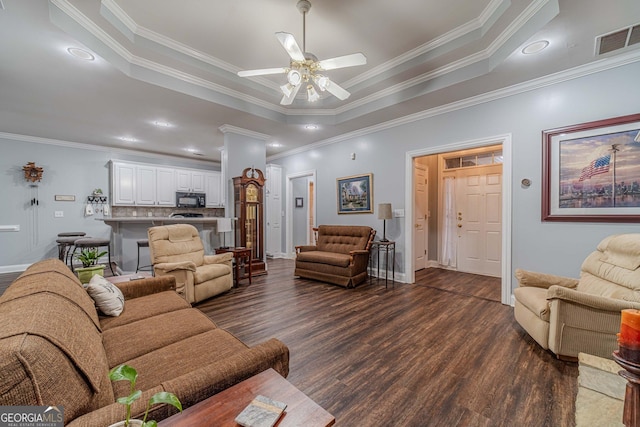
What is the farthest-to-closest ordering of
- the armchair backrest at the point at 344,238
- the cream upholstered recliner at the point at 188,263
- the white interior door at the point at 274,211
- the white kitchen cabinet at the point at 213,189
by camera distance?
the white kitchen cabinet at the point at 213,189 → the white interior door at the point at 274,211 → the armchair backrest at the point at 344,238 → the cream upholstered recliner at the point at 188,263

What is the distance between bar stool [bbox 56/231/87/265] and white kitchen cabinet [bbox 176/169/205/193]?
234cm

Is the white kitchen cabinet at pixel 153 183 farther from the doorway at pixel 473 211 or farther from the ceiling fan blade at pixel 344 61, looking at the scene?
the doorway at pixel 473 211

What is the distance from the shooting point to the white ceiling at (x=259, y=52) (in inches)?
93.0

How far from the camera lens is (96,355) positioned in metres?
0.99

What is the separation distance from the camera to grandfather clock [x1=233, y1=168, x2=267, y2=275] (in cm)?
477

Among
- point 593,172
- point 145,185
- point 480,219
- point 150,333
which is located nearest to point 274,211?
point 145,185

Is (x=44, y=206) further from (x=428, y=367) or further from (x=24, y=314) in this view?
(x=428, y=367)

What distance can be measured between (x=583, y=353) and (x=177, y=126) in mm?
6086

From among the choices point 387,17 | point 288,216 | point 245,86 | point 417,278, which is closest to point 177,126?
point 245,86

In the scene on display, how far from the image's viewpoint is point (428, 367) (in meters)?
2.06

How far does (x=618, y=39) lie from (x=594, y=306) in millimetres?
2448

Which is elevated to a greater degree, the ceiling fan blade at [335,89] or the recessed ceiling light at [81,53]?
the recessed ceiling light at [81,53]

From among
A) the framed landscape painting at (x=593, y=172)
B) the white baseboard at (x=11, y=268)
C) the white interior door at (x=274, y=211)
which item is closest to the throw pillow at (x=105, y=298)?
the framed landscape painting at (x=593, y=172)

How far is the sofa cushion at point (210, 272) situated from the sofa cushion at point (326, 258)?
133cm
